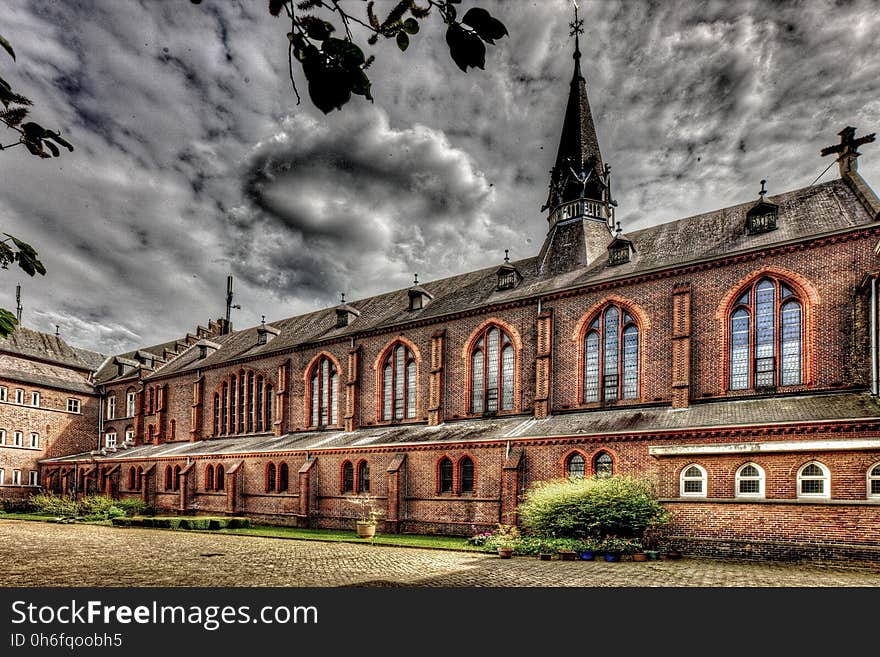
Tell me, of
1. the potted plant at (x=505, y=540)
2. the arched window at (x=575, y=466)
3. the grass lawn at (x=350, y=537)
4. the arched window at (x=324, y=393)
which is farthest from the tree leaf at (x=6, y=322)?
the arched window at (x=324, y=393)

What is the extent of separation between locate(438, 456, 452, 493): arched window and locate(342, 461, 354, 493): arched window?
528 centimetres

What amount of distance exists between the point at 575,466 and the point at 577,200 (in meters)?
14.8

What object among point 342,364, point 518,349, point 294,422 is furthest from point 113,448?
point 518,349

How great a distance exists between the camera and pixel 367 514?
27.2 metres

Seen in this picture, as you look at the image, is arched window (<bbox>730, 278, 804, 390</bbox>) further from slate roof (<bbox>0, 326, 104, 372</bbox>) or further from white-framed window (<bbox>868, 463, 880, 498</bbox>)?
slate roof (<bbox>0, 326, 104, 372</bbox>)

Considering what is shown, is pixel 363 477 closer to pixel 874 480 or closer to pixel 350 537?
pixel 350 537

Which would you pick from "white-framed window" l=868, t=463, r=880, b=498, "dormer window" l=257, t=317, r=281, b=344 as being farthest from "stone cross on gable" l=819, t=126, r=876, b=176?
"dormer window" l=257, t=317, r=281, b=344

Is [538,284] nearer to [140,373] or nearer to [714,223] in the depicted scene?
[714,223]

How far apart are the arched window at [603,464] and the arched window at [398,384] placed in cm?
1121

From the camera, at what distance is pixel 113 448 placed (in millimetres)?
45031

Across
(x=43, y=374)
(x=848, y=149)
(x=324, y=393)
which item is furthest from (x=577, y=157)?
(x=43, y=374)

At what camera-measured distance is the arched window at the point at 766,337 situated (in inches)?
811

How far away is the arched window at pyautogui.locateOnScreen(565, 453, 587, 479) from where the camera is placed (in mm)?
21547

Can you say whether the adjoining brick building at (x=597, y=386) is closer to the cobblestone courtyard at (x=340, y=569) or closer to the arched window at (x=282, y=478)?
the arched window at (x=282, y=478)
